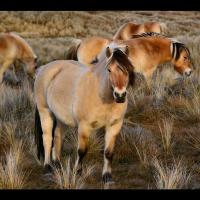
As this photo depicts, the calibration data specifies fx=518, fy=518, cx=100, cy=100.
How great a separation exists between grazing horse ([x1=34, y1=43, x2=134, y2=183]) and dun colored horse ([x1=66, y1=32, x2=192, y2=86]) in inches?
234

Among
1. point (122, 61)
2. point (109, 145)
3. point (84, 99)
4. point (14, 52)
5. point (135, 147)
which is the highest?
point (122, 61)

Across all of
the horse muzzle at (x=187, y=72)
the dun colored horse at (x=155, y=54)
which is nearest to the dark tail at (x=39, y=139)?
the dun colored horse at (x=155, y=54)

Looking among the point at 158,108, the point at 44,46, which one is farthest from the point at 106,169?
the point at 44,46

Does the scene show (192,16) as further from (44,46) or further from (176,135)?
(176,135)

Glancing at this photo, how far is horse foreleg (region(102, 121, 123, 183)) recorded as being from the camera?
6.19 meters

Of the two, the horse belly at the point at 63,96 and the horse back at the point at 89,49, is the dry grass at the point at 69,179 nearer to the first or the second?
the horse belly at the point at 63,96

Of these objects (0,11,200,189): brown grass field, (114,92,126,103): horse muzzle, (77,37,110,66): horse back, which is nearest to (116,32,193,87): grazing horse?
(0,11,200,189): brown grass field

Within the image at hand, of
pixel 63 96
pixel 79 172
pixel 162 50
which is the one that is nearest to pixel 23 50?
pixel 162 50

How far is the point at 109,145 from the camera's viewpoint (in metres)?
6.27

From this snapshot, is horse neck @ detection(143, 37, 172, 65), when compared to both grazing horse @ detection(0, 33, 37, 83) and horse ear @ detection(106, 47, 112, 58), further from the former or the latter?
horse ear @ detection(106, 47, 112, 58)

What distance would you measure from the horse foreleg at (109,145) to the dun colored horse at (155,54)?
6.62 meters

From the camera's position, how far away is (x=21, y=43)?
1577 centimetres

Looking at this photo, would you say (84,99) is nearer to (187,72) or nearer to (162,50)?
(187,72)

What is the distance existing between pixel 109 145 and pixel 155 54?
7.25 meters
